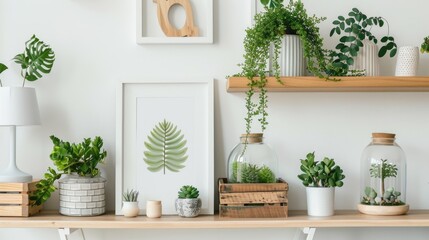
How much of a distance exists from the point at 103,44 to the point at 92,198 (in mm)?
564

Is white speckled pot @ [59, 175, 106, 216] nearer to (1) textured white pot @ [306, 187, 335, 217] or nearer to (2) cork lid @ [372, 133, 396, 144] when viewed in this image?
(1) textured white pot @ [306, 187, 335, 217]

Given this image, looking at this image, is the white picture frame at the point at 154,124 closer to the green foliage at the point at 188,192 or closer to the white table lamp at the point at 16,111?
the green foliage at the point at 188,192

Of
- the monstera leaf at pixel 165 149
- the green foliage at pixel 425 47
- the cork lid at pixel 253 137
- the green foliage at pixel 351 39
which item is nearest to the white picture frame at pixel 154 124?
the monstera leaf at pixel 165 149

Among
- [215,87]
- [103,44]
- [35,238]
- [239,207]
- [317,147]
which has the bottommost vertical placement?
[35,238]

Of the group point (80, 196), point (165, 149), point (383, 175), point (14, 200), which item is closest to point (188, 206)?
point (165, 149)

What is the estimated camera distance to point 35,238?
2066mm

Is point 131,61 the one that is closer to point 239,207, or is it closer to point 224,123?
point 224,123

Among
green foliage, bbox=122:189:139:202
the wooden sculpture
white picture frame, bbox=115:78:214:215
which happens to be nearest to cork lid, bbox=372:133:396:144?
white picture frame, bbox=115:78:214:215

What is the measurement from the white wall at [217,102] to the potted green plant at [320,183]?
0.13 meters

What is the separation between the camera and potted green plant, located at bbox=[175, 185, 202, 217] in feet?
6.23

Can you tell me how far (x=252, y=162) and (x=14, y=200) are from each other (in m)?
0.80

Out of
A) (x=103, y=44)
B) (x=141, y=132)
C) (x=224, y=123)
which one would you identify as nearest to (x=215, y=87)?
(x=224, y=123)

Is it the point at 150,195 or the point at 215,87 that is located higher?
the point at 215,87

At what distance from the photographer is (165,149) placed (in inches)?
80.0
